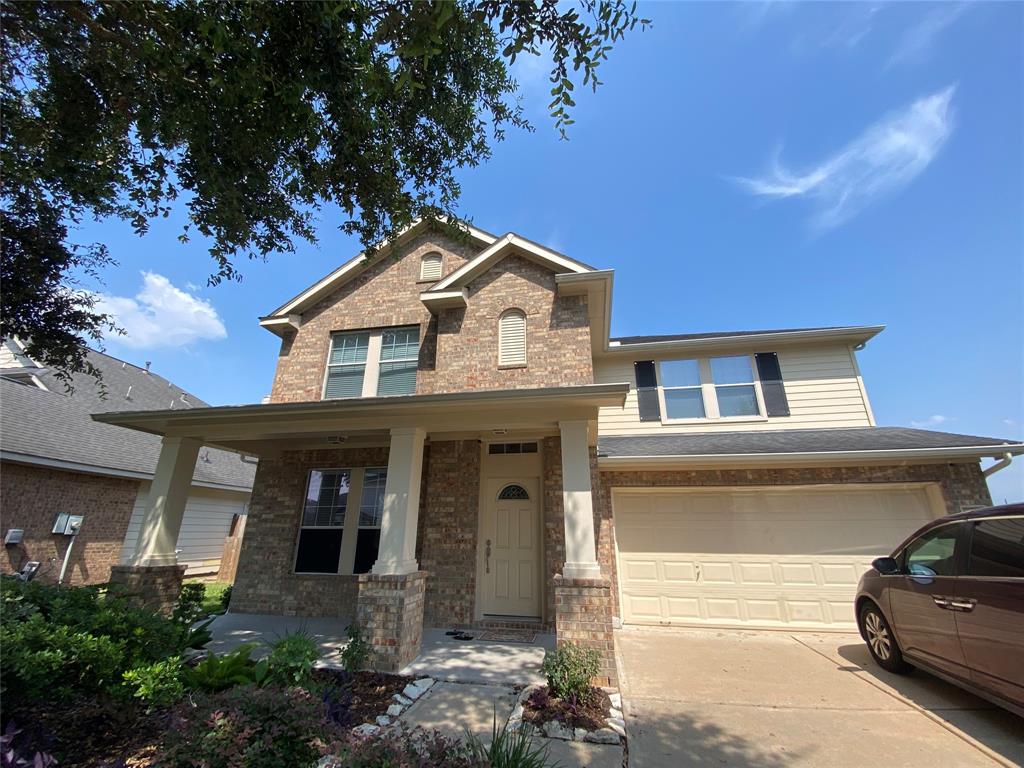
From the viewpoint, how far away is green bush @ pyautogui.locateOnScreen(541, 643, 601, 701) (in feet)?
13.8

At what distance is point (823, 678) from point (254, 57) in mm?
8898

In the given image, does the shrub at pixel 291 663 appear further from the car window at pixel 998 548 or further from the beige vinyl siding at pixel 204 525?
the beige vinyl siding at pixel 204 525

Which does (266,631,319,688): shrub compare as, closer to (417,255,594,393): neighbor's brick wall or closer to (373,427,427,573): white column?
(373,427,427,573): white column

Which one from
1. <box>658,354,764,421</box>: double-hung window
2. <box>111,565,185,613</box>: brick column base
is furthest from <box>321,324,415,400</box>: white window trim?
<box>658,354,764,421</box>: double-hung window

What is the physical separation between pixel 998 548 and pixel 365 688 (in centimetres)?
620

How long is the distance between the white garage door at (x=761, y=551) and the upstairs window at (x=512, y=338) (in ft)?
12.6

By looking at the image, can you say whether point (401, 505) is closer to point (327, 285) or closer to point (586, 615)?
point (586, 615)

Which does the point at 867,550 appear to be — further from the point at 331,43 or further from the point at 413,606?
the point at 331,43

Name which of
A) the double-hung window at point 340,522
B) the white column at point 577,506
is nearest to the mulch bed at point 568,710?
the white column at point 577,506

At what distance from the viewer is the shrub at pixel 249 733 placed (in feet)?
8.09

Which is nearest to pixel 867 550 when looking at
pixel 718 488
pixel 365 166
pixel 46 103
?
pixel 718 488

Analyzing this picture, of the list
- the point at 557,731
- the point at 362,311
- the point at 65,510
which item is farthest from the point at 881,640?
the point at 65,510

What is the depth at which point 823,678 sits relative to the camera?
514cm

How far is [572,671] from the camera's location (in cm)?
430
